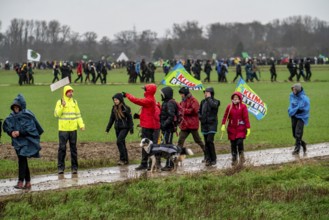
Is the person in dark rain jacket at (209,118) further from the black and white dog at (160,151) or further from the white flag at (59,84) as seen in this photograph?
the white flag at (59,84)

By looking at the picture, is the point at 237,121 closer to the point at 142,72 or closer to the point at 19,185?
the point at 19,185

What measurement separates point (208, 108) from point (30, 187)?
14.9ft

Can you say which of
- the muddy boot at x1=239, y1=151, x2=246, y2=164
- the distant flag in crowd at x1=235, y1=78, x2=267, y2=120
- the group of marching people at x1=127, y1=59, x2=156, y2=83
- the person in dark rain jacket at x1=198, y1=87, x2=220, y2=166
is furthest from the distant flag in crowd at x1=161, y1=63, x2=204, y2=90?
the group of marching people at x1=127, y1=59, x2=156, y2=83

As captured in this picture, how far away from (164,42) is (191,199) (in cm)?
17101

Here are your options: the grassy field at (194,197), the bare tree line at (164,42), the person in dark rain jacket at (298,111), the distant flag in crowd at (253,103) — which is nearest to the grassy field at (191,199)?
the grassy field at (194,197)

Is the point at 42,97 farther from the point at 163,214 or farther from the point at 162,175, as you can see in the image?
the point at 163,214

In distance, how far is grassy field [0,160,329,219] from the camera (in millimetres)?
11773

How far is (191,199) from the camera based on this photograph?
41.7 ft

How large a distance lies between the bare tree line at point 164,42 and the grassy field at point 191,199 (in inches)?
5655

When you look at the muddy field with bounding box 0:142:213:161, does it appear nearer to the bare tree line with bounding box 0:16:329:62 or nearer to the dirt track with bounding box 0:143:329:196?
the dirt track with bounding box 0:143:329:196

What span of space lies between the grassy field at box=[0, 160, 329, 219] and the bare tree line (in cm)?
14364

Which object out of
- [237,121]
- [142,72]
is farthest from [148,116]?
[142,72]

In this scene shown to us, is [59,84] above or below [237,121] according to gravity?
above

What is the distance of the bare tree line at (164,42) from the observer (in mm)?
165250
